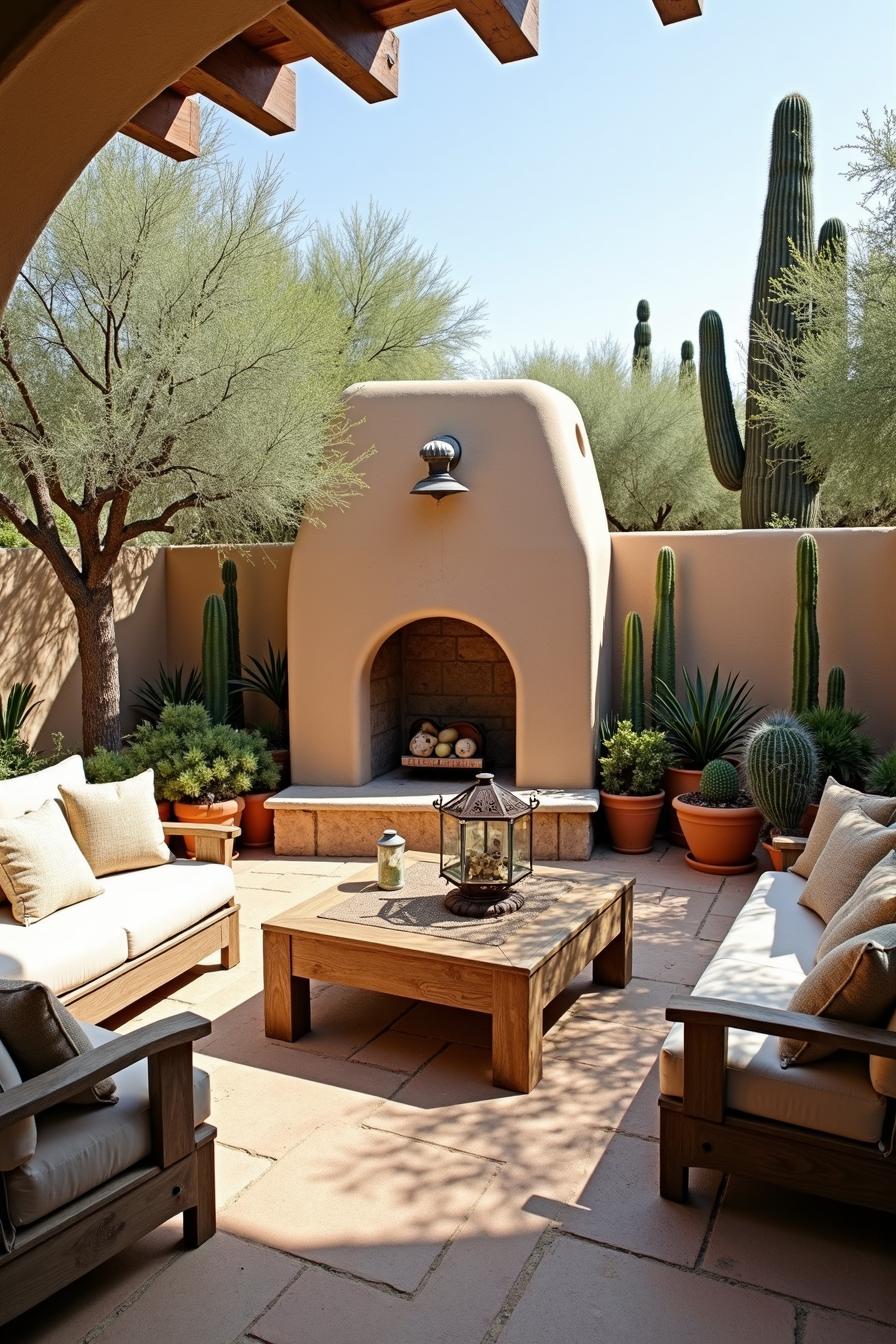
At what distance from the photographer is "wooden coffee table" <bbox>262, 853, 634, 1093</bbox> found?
389 centimetres

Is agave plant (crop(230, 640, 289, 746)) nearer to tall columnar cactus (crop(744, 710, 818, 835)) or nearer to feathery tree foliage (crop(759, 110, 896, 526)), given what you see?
tall columnar cactus (crop(744, 710, 818, 835))

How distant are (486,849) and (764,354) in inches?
315

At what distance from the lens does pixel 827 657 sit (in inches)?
302

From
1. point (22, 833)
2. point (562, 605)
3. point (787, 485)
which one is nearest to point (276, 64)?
point (22, 833)

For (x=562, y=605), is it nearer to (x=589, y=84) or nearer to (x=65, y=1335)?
(x=589, y=84)

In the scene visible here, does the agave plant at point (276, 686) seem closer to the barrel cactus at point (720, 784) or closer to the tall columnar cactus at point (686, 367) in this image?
the barrel cactus at point (720, 784)

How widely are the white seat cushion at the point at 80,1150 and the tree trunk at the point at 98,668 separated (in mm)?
4557

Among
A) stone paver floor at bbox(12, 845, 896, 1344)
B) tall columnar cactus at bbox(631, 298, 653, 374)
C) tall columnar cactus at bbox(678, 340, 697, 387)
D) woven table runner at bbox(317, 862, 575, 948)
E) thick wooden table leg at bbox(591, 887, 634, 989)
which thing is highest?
tall columnar cactus at bbox(631, 298, 653, 374)

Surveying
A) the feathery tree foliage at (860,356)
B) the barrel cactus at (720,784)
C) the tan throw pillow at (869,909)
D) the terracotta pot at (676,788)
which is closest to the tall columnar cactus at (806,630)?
the feathery tree foliage at (860,356)

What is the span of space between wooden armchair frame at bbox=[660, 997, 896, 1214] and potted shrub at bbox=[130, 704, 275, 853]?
15.3 ft

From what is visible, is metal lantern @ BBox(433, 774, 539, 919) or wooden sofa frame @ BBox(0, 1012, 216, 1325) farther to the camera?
metal lantern @ BBox(433, 774, 539, 919)

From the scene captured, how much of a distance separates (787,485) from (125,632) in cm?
704

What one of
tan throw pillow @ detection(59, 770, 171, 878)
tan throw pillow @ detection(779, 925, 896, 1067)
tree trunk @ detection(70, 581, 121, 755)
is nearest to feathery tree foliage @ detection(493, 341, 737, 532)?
tree trunk @ detection(70, 581, 121, 755)

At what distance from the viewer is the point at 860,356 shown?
21.1 feet
